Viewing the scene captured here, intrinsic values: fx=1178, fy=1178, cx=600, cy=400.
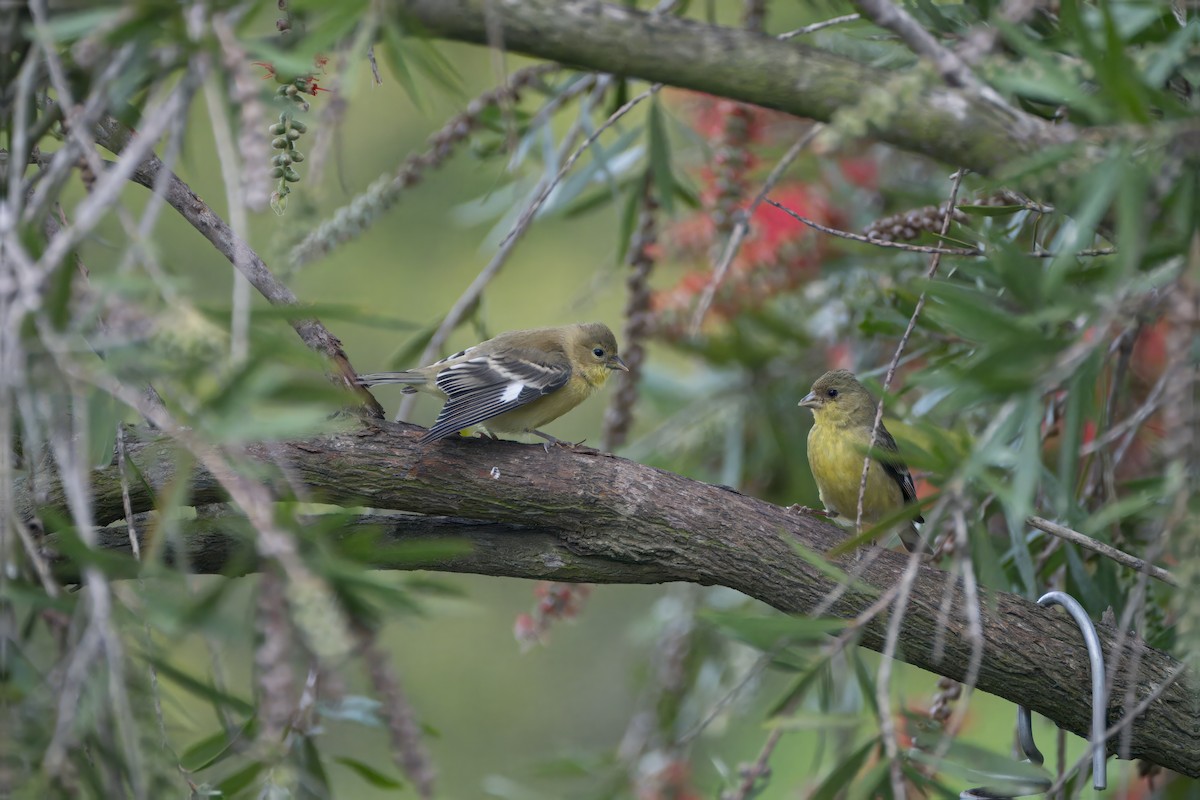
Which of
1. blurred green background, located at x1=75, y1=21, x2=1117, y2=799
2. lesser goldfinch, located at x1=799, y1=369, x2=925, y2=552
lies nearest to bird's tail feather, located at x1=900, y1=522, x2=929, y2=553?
lesser goldfinch, located at x1=799, y1=369, x2=925, y2=552

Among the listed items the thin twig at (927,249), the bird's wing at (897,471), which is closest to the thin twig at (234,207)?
the thin twig at (927,249)

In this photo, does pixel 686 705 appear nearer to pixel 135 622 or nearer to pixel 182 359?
pixel 135 622

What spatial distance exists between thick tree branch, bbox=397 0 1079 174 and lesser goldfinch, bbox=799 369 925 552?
2202 mm

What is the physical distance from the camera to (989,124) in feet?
7.38

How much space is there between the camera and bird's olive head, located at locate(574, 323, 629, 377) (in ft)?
15.0

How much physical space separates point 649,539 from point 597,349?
158 centimetres

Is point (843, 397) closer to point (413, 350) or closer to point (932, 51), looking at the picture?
point (413, 350)

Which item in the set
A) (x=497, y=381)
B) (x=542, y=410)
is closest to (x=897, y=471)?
(x=542, y=410)

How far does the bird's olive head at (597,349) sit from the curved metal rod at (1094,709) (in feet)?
6.47

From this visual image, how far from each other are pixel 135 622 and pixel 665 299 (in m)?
3.75

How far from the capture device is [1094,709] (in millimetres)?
2590

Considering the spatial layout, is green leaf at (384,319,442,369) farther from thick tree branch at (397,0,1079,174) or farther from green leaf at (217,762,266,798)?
thick tree branch at (397,0,1079,174)

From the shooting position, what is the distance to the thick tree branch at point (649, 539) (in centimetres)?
299

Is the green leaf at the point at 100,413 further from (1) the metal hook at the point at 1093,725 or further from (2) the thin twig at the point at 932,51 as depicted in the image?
(1) the metal hook at the point at 1093,725
